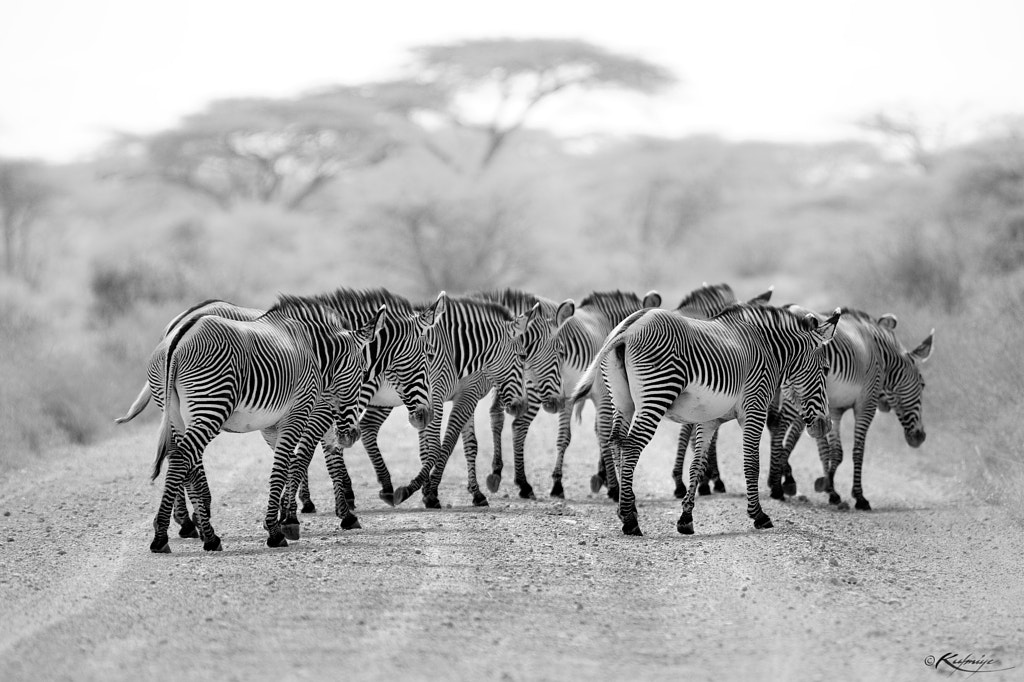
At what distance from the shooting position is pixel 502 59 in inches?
1508

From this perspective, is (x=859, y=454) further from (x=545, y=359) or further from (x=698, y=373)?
(x=545, y=359)

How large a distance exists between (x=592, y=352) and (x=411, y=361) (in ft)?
7.76

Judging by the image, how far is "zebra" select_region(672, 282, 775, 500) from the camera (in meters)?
9.99

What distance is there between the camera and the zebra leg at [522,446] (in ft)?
32.6

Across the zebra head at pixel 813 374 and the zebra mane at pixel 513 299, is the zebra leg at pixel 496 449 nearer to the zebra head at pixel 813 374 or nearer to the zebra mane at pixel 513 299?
the zebra mane at pixel 513 299

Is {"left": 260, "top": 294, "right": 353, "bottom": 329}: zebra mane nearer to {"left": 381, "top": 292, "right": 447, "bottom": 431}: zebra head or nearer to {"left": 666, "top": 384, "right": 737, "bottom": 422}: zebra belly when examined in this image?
{"left": 381, "top": 292, "right": 447, "bottom": 431}: zebra head

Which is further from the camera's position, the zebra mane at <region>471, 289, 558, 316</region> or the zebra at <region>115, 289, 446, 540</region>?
the zebra mane at <region>471, 289, 558, 316</region>

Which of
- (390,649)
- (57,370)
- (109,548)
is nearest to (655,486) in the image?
(109,548)

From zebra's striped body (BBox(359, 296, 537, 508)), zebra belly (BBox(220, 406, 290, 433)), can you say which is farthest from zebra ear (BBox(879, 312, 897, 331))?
zebra belly (BBox(220, 406, 290, 433))

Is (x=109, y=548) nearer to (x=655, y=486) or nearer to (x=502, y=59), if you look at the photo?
(x=655, y=486)

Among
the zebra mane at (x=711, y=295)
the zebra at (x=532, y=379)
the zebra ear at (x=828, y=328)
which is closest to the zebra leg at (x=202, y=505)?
the zebra at (x=532, y=379)

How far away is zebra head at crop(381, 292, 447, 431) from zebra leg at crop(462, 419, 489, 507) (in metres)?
0.58

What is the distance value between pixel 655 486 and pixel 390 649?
5451 mm

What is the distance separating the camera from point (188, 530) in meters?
8.10
